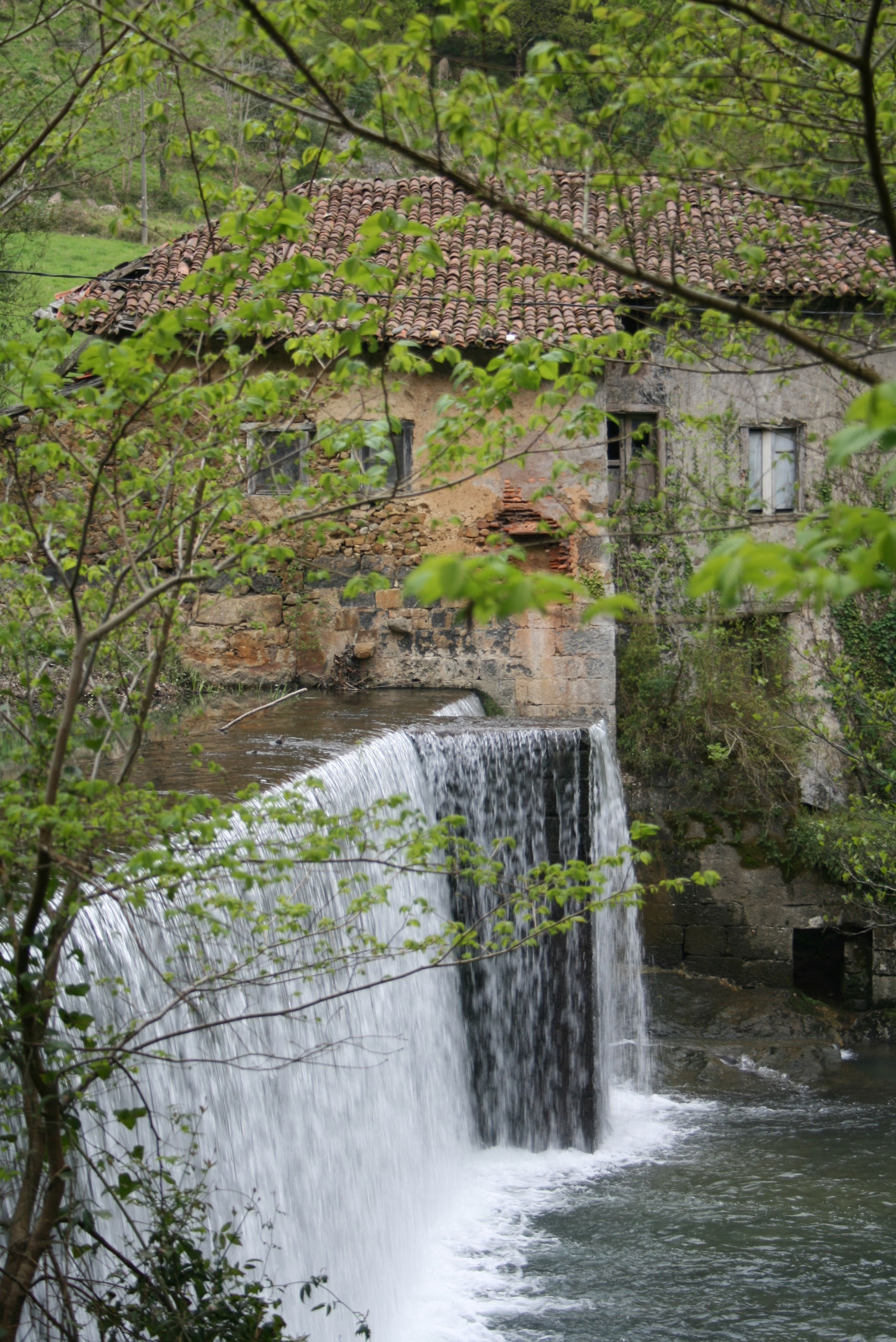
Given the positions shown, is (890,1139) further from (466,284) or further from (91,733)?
(466,284)

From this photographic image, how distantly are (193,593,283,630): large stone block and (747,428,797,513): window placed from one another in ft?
19.1

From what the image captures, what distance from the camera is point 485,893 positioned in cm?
838

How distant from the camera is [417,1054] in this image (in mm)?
7219

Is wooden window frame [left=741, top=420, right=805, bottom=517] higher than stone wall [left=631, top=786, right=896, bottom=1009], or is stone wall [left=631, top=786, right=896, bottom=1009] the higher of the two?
wooden window frame [left=741, top=420, right=805, bottom=517]

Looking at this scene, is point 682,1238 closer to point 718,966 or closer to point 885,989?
point 718,966

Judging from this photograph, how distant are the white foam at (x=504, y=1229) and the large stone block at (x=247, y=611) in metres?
5.32

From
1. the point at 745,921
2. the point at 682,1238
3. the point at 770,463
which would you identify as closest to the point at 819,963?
the point at 745,921

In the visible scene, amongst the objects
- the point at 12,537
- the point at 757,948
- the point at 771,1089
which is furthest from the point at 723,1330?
the point at 757,948

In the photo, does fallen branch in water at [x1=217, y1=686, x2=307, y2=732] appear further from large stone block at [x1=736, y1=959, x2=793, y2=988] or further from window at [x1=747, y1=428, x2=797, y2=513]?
window at [x1=747, y1=428, x2=797, y2=513]

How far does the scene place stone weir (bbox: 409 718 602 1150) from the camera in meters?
8.37

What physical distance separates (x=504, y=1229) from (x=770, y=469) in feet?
30.8

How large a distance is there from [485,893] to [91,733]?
536 centimetres

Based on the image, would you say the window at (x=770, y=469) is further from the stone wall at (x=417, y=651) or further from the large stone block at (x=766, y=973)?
the large stone block at (x=766, y=973)

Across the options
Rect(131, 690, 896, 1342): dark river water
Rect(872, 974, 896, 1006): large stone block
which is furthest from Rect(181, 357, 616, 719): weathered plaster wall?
Rect(872, 974, 896, 1006): large stone block
